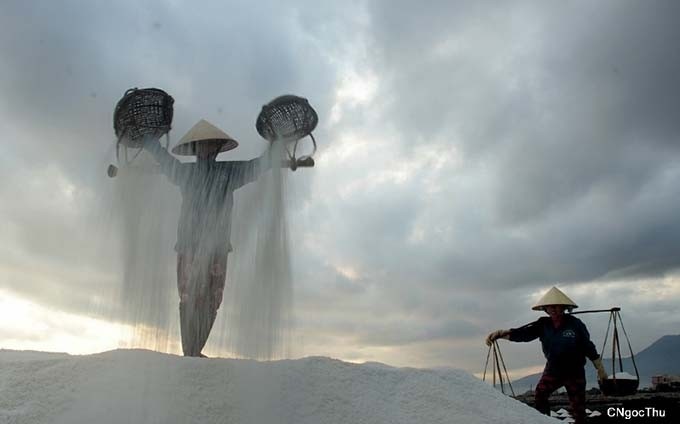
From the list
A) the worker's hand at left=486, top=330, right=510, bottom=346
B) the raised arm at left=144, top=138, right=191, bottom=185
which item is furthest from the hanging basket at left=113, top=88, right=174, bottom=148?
the worker's hand at left=486, top=330, right=510, bottom=346

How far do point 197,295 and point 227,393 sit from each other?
146 centimetres

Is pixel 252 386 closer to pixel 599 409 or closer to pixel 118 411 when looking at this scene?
pixel 118 411

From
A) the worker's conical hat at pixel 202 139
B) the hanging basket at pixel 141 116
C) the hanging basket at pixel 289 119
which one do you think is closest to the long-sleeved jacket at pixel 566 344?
the hanging basket at pixel 289 119

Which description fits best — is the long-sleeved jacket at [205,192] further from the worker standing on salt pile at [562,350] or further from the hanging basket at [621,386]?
the hanging basket at [621,386]

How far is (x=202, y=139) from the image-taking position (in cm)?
633

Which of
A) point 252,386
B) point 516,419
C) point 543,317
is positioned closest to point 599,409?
point 543,317

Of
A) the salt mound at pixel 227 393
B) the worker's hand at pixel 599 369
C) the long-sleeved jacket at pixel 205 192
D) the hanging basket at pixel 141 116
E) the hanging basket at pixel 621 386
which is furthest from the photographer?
the hanging basket at pixel 621 386

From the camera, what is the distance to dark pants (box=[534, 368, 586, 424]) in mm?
6266

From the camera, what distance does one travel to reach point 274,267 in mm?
5723

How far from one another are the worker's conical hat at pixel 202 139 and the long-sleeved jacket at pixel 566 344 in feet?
13.4

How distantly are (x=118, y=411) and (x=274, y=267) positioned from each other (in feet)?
6.28

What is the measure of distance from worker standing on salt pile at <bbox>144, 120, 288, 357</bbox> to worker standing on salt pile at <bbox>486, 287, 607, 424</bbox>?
11.3 feet

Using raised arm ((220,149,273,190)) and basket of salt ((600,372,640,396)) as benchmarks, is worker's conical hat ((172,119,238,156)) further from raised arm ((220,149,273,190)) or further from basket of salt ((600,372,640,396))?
basket of salt ((600,372,640,396))

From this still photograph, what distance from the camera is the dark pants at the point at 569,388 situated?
6.27m
